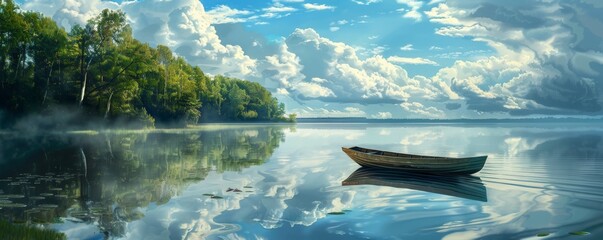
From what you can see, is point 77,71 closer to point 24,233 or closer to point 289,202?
point 289,202

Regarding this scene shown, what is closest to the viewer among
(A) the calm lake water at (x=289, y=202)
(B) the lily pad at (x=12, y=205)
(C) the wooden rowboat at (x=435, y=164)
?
(A) the calm lake water at (x=289, y=202)

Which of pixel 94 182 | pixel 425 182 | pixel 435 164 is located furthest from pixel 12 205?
pixel 435 164

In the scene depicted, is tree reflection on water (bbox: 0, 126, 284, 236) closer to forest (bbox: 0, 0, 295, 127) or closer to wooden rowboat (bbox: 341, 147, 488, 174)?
wooden rowboat (bbox: 341, 147, 488, 174)

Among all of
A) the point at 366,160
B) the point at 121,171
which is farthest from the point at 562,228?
the point at 121,171

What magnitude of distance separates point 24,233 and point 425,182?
18.1 metres

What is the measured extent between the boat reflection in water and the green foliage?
45.8 ft

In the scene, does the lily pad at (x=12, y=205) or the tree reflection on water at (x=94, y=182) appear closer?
the tree reflection on water at (x=94, y=182)

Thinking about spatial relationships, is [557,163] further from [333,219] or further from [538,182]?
[333,219]

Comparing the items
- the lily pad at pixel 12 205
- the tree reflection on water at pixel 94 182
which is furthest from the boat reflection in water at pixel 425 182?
the lily pad at pixel 12 205

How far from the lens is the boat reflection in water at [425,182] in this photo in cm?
2062

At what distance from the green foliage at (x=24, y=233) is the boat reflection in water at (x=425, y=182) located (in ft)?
45.8

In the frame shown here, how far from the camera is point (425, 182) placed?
23828 millimetres

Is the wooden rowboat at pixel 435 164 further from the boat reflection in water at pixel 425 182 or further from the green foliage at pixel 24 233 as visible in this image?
the green foliage at pixel 24 233

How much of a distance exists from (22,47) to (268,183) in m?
57.6
